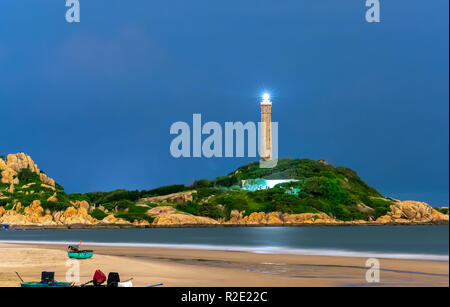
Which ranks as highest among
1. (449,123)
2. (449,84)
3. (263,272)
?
(449,84)

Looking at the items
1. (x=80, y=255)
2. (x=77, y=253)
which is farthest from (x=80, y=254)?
(x=77, y=253)

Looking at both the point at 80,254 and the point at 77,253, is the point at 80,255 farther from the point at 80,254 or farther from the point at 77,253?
the point at 77,253

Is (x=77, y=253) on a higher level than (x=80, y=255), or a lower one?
higher

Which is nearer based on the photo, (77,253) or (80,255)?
(77,253)

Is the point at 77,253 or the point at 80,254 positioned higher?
the point at 77,253

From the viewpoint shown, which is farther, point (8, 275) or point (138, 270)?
point (138, 270)

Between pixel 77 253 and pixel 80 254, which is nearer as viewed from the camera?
pixel 77 253
